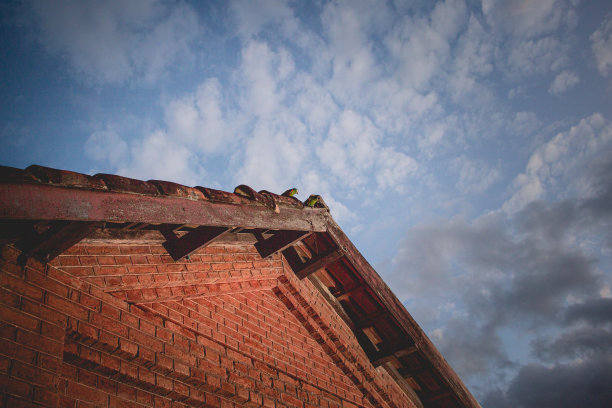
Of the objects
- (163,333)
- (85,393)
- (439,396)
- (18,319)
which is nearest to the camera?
(18,319)

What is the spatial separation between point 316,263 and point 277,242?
63 centimetres

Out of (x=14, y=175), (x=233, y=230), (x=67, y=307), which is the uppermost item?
(x=233, y=230)

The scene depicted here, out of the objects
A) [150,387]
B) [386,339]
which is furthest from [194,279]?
[386,339]

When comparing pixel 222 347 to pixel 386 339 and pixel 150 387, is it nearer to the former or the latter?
pixel 150 387

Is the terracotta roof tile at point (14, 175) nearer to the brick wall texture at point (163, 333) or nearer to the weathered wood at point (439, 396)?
the brick wall texture at point (163, 333)

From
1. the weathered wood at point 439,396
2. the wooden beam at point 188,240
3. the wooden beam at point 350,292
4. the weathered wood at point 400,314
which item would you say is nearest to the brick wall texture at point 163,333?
the wooden beam at point 188,240

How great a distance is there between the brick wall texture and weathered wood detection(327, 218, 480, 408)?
0.77 m

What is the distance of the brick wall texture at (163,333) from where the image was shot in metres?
2.07

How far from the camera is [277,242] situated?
13.6ft

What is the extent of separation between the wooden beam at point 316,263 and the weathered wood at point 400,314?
0.40 ft

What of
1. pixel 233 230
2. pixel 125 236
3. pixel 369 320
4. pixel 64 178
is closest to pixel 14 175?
pixel 64 178

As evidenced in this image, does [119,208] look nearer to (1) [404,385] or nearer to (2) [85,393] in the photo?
(2) [85,393]

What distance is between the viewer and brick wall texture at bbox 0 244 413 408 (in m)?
2.07

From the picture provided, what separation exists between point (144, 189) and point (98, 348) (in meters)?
1.09
